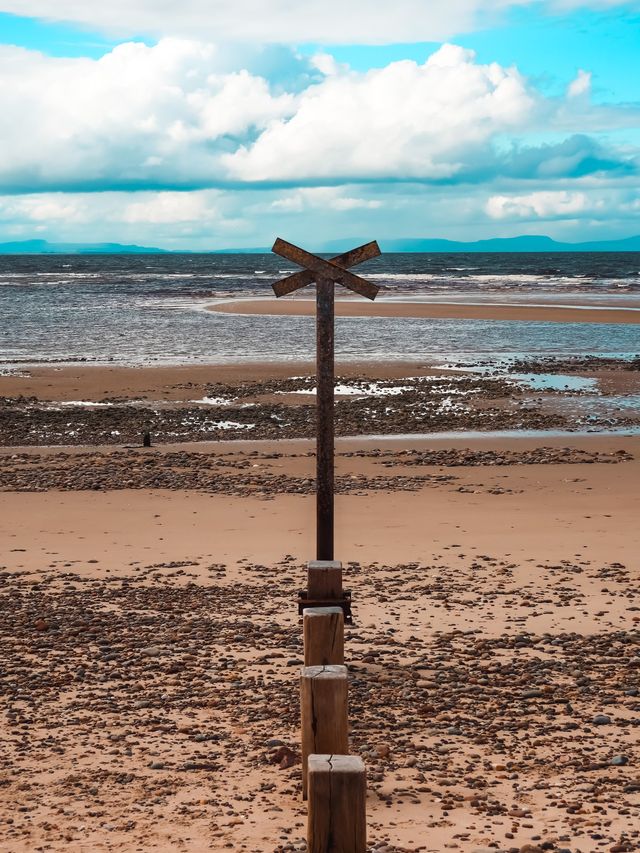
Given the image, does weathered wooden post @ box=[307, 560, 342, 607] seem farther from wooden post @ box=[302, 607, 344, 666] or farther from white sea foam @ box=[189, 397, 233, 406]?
white sea foam @ box=[189, 397, 233, 406]

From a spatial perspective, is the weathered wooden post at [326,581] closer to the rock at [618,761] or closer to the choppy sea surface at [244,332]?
the rock at [618,761]

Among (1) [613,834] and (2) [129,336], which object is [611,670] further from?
(2) [129,336]

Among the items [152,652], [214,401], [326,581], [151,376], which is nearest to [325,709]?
[326,581]

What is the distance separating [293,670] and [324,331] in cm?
287

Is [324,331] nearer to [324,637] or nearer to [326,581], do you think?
[326,581]

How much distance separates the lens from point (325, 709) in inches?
239

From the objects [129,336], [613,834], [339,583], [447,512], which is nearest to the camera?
[613,834]

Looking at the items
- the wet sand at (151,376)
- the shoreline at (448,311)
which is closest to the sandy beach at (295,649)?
the wet sand at (151,376)

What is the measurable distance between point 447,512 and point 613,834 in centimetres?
918

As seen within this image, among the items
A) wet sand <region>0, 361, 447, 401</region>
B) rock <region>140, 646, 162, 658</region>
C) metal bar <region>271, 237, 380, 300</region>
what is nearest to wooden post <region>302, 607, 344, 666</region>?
rock <region>140, 646, 162, 658</region>

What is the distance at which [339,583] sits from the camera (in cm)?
862

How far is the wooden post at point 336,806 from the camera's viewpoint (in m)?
4.76

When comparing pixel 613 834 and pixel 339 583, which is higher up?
pixel 339 583

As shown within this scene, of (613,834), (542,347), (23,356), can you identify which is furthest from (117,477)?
(542,347)
